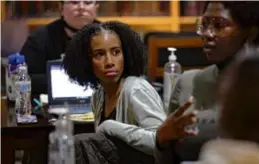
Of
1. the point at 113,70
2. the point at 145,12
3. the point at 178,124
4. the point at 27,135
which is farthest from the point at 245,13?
the point at 145,12

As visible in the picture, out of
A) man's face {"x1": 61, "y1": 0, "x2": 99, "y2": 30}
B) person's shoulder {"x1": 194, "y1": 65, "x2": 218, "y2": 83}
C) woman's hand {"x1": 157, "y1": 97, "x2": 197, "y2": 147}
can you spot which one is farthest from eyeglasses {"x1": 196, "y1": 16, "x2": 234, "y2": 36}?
man's face {"x1": 61, "y1": 0, "x2": 99, "y2": 30}

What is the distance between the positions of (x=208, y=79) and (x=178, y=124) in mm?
219

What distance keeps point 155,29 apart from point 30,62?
59.4 inches

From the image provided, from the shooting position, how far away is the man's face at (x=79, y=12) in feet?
12.8

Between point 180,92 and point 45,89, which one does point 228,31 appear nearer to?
point 180,92

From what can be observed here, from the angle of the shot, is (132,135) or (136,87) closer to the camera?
(132,135)

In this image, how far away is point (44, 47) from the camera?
12.6 feet

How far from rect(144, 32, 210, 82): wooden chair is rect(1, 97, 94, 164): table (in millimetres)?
760

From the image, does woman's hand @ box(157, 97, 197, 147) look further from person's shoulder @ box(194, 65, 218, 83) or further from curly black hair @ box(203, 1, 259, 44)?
curly black hair @ box(203, 1, 259, 44)

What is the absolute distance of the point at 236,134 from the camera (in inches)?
37.1

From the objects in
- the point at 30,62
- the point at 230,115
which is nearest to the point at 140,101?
the point at 230,115

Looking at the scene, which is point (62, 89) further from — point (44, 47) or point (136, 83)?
point (136, 83)

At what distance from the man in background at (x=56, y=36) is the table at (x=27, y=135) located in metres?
0.87

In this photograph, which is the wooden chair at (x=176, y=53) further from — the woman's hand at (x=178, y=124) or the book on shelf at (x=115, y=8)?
the woman's hand at (x=178, y=124)
